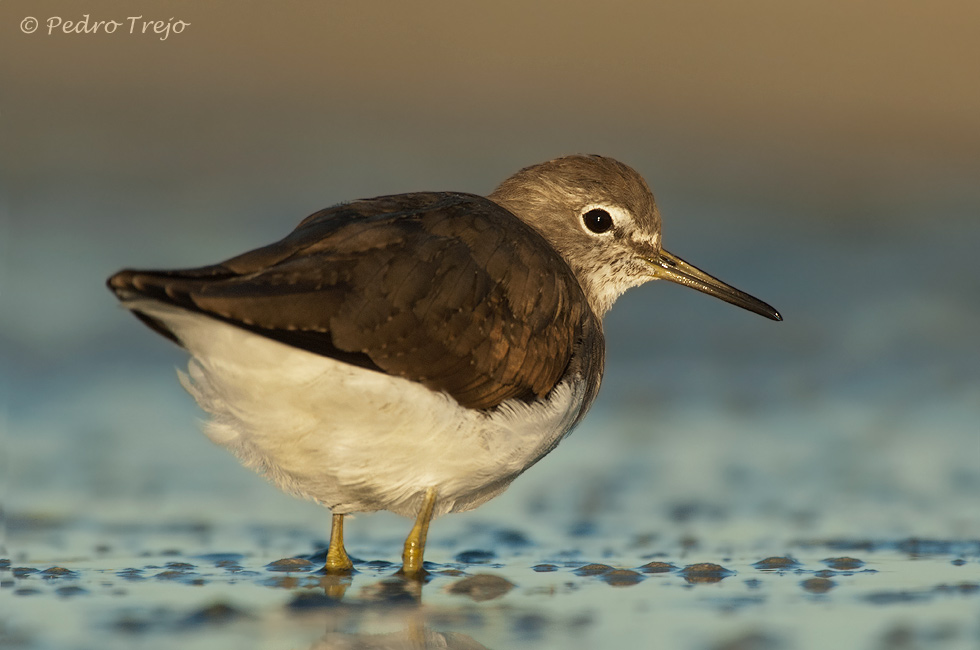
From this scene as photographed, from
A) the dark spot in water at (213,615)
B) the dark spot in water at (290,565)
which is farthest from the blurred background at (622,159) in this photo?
the dark spot in water at (213,615)

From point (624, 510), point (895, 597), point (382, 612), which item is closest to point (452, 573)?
point (382, 612)

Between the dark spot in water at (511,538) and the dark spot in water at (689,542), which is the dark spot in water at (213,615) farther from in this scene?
the dark spot in water at (689,542)

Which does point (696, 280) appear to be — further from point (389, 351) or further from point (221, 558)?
point (221, 558)

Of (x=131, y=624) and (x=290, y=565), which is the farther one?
(x=290, y=565)

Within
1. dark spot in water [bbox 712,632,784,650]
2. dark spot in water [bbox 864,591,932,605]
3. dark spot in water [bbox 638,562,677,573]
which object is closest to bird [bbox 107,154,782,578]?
dark spot in water [bbox 638,562,677,573]

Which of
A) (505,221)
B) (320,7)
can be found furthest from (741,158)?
(505,221)

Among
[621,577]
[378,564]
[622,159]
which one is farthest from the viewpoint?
[622,159]

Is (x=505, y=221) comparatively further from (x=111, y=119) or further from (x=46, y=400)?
(x=111, y=119)
